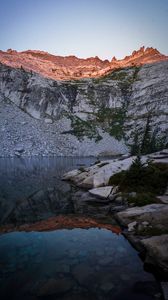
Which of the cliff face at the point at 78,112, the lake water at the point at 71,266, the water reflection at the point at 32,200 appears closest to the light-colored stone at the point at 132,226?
the lake water at the point at 71,266

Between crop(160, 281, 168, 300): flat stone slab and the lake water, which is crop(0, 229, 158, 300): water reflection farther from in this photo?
crop(160, 281, 168, 300): flat stone slab

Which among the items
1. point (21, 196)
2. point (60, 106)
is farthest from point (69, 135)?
point (21, 196)

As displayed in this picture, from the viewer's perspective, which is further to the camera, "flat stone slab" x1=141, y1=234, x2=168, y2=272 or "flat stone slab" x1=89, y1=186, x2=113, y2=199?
"flat stone slab" x1=89, y1=186, x2=113, y2=199

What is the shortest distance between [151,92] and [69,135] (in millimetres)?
48017

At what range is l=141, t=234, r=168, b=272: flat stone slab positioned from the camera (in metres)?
9.35

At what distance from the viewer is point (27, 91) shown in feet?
381

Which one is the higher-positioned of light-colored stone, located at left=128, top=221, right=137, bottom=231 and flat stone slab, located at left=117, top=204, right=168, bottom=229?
flat stone slab, located at left=117, top=204, right=168, bottom=229

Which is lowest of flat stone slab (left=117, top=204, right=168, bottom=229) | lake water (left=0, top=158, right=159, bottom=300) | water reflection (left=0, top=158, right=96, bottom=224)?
water reflection (left=0, top=158, right=96, bottom=224)

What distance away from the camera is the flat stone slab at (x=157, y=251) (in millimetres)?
9352

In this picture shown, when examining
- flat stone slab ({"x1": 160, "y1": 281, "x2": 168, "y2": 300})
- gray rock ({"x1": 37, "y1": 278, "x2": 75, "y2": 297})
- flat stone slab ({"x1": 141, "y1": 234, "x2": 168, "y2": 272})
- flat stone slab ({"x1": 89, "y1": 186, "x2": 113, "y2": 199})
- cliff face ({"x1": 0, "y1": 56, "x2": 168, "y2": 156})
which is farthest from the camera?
cliff face ({"x1": 0, "y1": 56, "x2": 168, "y2": 156})

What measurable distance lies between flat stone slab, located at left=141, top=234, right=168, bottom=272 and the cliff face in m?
76.6

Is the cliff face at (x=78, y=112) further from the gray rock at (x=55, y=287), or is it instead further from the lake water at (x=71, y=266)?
the gray rock at (x=55, y=287)

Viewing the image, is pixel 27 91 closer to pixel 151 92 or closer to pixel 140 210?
pixel 151 92

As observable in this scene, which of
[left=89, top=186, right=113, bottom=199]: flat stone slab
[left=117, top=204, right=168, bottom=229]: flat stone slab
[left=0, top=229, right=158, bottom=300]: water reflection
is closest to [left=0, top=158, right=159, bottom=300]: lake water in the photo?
[left=0, top=229, right=158, bottom=300]: water reflection
